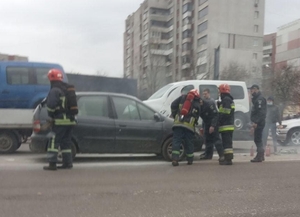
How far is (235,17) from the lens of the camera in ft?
134

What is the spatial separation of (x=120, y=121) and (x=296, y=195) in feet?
12.9

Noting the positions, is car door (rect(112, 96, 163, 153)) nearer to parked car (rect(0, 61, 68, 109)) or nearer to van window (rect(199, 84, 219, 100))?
parked car (rect(0, 61, 68, 109))

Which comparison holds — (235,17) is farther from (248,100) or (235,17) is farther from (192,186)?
(192,186)

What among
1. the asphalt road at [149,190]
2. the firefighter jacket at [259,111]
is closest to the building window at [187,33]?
the firefighter jacket at [259,111]

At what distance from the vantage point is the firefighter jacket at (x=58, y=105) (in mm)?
7078

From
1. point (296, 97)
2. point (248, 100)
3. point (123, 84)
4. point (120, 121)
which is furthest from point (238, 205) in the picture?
point (296, 97)

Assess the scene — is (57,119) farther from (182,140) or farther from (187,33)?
(187,33)

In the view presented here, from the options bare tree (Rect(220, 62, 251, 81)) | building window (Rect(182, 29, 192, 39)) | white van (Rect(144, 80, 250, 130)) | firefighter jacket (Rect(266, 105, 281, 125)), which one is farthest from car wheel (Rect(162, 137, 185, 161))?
building window (Rect(182, 29, 192, 39))

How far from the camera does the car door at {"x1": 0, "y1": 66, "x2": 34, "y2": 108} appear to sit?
10297 millimetres

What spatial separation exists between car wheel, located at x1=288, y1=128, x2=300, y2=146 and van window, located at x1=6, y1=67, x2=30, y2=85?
841 cm

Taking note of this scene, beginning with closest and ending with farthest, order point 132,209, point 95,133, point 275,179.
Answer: point 132,209
point 275,179
point 95,133

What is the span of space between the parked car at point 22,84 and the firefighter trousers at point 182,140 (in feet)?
14.0

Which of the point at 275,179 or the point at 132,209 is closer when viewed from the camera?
the point at 132,209

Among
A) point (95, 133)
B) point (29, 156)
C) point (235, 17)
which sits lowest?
point (29, 156)
